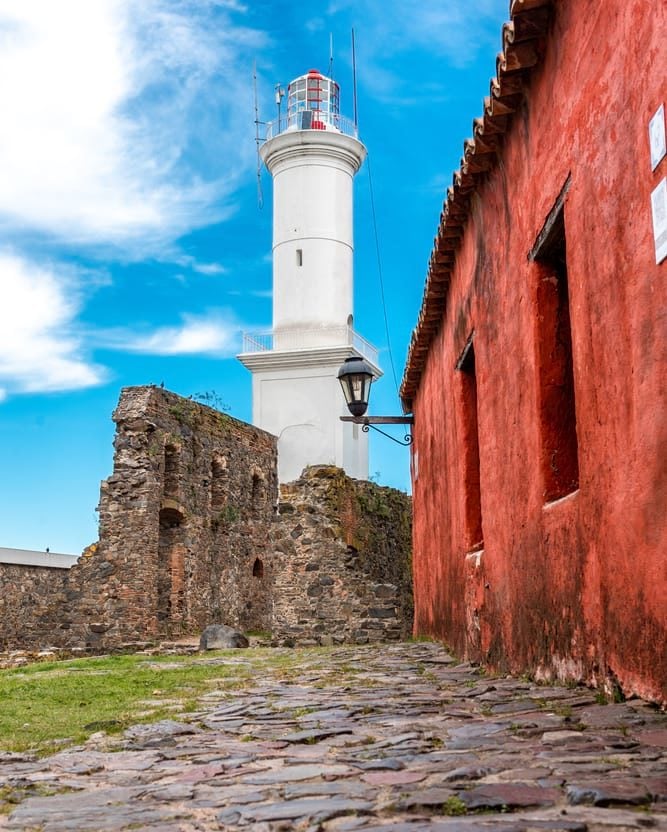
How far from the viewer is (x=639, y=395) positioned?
4113 millimetres

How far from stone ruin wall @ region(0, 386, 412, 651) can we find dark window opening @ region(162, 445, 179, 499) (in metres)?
0.02

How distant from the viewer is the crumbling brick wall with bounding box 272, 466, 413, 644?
45.1 ft

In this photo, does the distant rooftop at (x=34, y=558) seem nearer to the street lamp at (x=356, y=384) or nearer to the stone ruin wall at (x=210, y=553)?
the stone ruin wall at (x=210, y=553)

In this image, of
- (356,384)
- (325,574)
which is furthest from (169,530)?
(356,384)

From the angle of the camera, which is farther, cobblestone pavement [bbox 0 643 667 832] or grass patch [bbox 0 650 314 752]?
grass patch [bbox 0 650 314 752]

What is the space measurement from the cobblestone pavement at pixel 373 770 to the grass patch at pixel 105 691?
391 mm

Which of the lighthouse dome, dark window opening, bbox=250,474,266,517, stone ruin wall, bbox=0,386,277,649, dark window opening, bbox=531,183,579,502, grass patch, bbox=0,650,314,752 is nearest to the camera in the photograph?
grass patch, bbox=0,650,314,752

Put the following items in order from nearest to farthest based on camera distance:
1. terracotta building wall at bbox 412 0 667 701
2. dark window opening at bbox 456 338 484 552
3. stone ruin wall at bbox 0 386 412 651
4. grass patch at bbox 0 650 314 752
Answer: terracotta building wall at bbox 412 0 667 701 → grass patch at bbox 0 650 314 752 → dark window opening at bbox 456 338 484 552 → stone ruin wall at bbox 0 386 412 651

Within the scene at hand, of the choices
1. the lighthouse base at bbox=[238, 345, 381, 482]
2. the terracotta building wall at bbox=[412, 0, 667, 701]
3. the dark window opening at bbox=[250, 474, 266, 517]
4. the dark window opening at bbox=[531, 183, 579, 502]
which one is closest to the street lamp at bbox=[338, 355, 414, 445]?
the terracotta building wall at bbox=[412, 0, 667, 701]

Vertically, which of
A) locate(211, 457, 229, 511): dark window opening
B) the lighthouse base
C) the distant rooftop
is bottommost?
the distant rooftop

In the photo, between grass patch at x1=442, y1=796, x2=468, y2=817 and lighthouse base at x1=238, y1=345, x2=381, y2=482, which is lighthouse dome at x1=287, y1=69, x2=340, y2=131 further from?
grass patch at x1=442, y1=796, x2=468, y2=817

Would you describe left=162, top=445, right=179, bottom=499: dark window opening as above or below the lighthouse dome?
below

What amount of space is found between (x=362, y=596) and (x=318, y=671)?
5503 millimetres

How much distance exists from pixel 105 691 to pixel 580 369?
4.33 m
